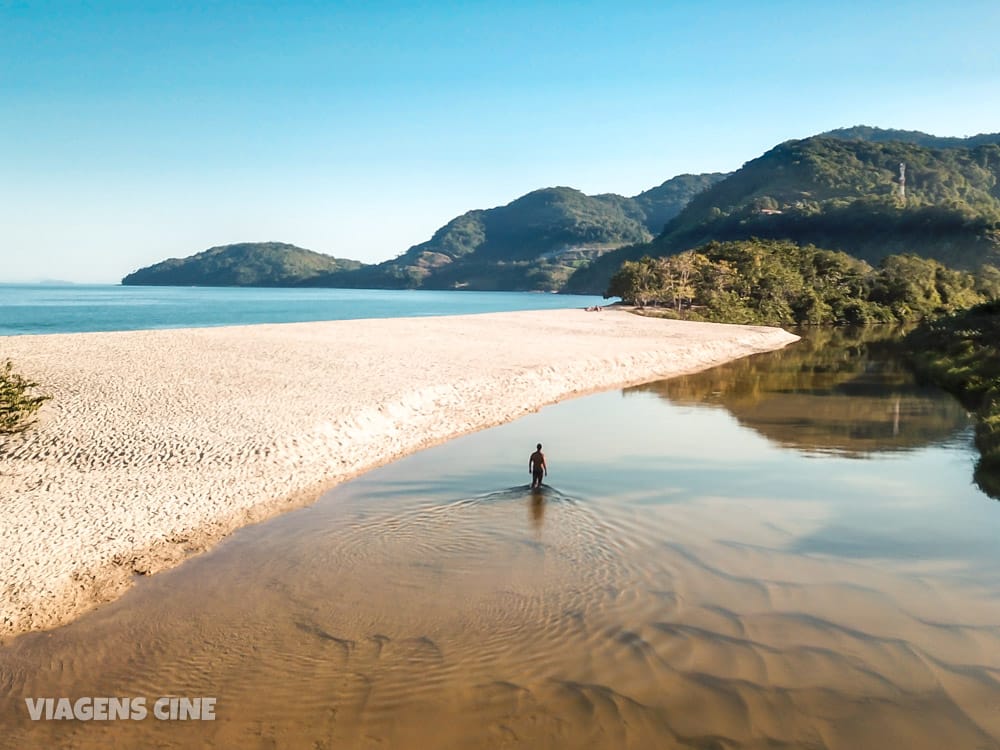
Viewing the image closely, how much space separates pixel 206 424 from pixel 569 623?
15057 mm

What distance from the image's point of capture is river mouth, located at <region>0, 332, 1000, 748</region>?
8445 mm

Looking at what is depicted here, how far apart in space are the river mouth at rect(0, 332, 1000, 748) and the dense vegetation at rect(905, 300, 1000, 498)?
4221mm

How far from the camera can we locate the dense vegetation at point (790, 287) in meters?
91.2

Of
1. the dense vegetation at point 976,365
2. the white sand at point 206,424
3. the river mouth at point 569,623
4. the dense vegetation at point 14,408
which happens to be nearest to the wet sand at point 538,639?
the river mouth at point 569,623

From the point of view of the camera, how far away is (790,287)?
92.8m

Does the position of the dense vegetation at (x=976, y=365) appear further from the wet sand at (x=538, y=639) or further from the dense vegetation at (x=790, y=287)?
the dense vegetation at (x=790, y=287)

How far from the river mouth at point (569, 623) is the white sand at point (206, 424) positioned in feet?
3.95

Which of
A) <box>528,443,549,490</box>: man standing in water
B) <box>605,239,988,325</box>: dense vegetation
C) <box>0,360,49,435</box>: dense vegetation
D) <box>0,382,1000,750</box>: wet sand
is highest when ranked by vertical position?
<box>605,239,988,325</box>: dense vegetation

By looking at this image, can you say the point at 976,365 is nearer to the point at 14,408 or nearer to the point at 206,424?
the point at 206,424

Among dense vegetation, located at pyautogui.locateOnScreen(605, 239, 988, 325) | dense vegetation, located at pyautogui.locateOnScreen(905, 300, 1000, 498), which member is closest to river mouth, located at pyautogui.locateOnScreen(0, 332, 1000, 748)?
dense vegetation, located at pyautogui.locateOnScreen(905, 300, 1000, 498)

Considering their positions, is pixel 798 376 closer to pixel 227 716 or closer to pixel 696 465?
pixel 696 465

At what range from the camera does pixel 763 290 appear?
9262 centimetres

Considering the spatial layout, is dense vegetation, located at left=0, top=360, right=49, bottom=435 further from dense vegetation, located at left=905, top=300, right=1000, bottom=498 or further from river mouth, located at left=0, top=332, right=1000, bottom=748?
dense vegetation, located at left=905, top=300, right=1000, bottom=498

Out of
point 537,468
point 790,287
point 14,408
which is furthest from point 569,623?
point 790,287
